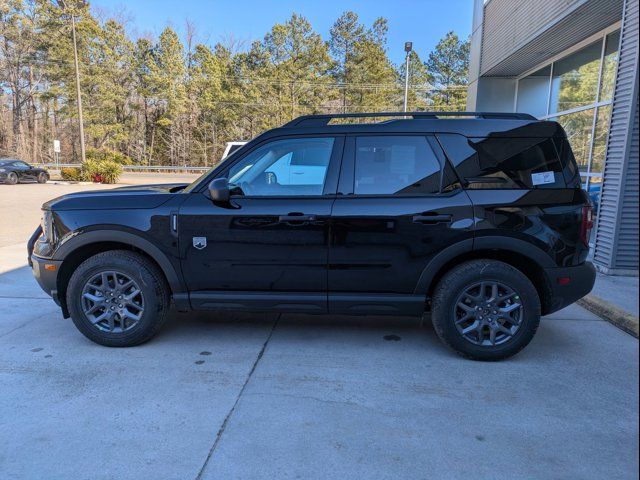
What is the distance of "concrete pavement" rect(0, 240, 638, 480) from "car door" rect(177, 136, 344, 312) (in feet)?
1.73

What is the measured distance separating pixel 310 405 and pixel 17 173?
26840 mm

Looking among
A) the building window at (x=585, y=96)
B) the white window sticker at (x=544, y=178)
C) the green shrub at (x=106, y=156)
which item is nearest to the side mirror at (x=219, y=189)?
the white window sticker at (x=544, y=178)

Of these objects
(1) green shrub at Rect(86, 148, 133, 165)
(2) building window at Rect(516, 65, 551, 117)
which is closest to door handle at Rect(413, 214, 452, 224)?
(2) building window at Rect(516, 65, 551, 117)

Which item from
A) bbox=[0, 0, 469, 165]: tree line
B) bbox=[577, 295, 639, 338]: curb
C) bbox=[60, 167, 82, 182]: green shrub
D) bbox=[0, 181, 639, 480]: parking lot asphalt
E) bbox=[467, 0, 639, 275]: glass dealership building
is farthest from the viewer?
bbox=[0, 0, 469, 165]: tree line

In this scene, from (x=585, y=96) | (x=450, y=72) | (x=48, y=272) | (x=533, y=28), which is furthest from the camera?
(x=450, y=72)

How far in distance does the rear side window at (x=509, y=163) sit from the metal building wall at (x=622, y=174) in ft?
9.25

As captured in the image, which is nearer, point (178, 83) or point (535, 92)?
point (535, 92)

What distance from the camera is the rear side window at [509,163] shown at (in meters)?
3.58

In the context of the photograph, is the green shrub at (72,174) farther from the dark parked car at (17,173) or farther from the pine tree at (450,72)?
the pine tree at (450,72)

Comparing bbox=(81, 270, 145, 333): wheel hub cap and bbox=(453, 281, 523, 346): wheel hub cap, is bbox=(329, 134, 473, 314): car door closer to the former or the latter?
bbox=(453, 281, 523, 346): wheel hub cap

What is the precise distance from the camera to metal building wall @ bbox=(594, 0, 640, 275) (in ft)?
18.7

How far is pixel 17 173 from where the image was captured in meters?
24.0

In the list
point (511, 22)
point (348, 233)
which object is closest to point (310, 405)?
point (348, 233)

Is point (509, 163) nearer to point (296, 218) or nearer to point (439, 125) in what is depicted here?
point (439, 125)
